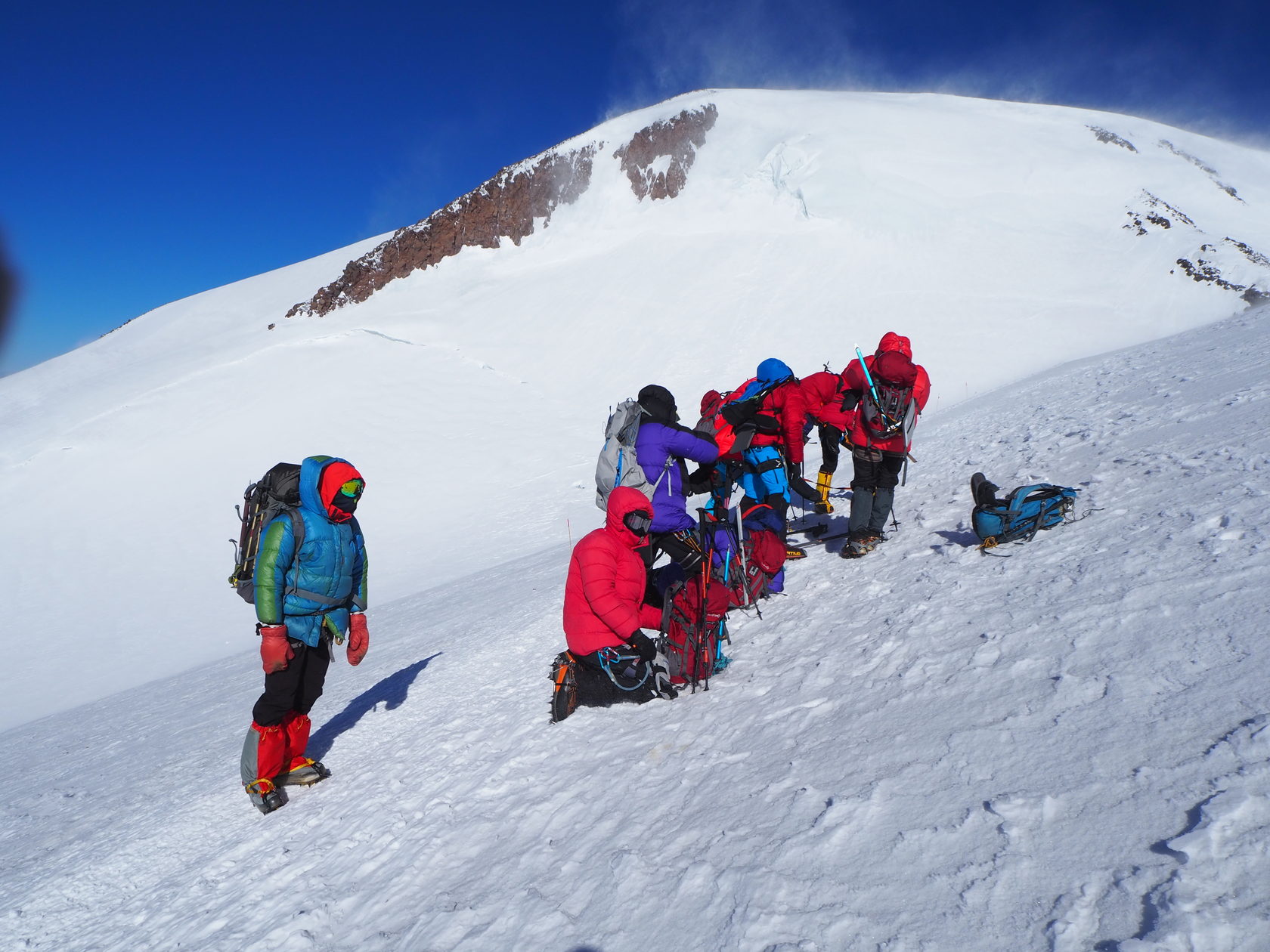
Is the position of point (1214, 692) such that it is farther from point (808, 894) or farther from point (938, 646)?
point (808, 894)

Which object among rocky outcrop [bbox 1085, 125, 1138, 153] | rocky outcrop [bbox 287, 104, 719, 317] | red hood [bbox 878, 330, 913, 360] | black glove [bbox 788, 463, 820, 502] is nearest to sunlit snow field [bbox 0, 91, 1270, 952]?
black glove [bbox 788, 463, 820, 502]

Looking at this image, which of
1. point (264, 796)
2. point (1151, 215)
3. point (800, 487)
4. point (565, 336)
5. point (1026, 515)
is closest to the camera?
point (264, 796)

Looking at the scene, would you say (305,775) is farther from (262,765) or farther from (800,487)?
(800,487)

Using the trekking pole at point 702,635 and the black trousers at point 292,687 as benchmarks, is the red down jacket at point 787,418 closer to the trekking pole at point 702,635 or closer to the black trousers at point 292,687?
the trekking pole at point 702,635

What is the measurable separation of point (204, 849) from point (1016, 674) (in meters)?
4.16

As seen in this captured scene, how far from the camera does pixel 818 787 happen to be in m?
2.87

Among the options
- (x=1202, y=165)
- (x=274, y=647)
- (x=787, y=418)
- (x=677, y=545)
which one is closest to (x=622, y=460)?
(x=677, y=545)

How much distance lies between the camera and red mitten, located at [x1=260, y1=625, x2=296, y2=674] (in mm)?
4023

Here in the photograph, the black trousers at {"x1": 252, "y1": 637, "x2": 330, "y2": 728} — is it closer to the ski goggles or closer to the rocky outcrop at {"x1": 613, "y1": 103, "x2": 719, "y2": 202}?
the ski goggles

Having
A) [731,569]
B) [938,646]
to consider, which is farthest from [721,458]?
[938,646]

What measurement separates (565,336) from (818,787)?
839 inches

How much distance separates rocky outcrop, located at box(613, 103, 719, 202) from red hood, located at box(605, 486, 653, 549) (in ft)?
96.1

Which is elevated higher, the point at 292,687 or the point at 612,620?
the point at 292,687

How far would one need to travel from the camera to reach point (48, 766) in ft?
19.1
